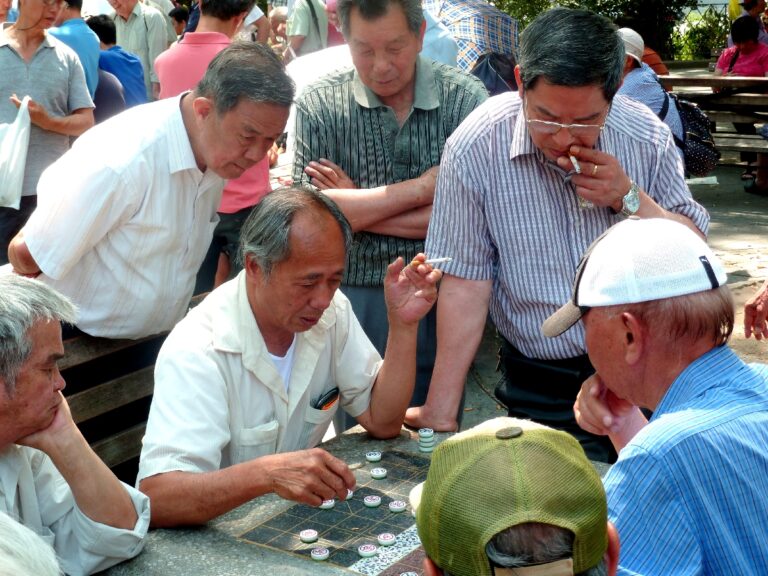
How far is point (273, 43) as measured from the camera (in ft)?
34.9

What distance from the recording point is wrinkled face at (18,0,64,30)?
5.05 m

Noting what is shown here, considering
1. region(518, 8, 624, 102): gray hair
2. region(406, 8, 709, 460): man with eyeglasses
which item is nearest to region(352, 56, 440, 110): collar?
region(406, 8, 709, 460): man with eyeglasses

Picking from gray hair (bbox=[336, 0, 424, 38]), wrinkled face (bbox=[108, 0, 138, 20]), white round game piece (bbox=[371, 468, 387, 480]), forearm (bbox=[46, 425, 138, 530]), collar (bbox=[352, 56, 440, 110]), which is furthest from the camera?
wrinkled face (bbox=[108, 0, 138, 20])

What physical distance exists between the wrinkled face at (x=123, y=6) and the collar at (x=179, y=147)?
19.5ft

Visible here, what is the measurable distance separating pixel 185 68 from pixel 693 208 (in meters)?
2.76

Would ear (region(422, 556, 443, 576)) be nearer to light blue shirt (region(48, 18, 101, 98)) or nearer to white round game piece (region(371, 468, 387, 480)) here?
white round game piece (region(371, 468, 387, 480))

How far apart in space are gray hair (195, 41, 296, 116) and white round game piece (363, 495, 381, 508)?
1.32 m

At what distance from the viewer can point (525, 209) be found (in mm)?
3246

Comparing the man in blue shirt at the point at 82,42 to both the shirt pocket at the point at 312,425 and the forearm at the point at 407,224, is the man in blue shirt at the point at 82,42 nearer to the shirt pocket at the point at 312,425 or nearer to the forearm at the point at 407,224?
the forearm at the point at 407,224

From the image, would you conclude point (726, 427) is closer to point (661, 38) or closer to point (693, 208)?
point (693, 208)

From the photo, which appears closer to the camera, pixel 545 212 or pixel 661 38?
pixel 545 212

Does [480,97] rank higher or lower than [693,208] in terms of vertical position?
higher

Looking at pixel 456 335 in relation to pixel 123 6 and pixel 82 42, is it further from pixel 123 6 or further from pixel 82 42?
pixel 123 6

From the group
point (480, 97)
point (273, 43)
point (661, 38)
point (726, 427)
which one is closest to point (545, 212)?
point (480, 97)
